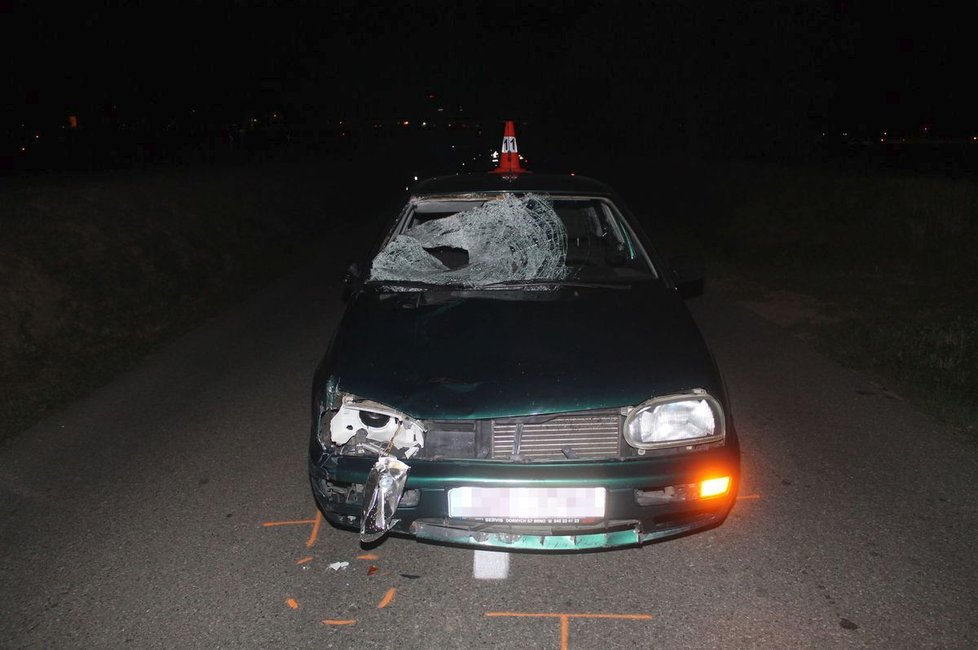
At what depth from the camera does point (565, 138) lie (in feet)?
191

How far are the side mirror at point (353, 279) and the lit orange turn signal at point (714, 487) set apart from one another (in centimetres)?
213

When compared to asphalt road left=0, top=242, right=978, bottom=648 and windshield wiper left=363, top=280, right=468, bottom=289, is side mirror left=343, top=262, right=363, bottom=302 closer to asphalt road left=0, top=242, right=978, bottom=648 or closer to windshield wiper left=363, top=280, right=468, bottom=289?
windshield wiper left=363, top=280, right=468, bottom=289

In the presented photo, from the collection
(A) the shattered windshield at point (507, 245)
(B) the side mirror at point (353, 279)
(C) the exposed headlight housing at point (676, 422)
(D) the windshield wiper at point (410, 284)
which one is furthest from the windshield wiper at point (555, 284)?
(C) the exposed headlight housing at point (676, 422)

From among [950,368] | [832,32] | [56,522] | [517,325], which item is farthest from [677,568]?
[832,32]

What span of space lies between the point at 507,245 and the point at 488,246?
0.12 metres

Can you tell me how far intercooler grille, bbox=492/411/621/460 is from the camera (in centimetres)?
296

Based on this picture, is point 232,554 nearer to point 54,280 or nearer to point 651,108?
point 54,280

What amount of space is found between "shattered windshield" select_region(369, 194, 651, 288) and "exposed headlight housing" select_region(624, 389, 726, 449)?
4.11ft

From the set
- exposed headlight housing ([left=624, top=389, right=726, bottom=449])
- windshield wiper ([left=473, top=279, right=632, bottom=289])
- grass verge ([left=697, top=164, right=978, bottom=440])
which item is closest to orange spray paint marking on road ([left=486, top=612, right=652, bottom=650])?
exposed headlight housing ([left=624, top=389, right=726, bottom=449])

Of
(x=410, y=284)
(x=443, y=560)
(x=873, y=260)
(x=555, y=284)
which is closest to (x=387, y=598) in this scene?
(x=443, y=560)

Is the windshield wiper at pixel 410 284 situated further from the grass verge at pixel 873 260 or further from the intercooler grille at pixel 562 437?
the grass verge at pixel 873 260

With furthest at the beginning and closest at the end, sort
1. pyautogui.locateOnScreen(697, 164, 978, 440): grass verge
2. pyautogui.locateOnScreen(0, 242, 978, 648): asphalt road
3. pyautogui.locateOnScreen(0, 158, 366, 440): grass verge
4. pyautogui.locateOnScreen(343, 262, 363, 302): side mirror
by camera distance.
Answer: pyautogui.locateOnScreen(0, 158, 366, 440): grass verge
pyautogui.locateOnScreen(697, 164, 978, 440): grass verge
pyautogui.locateOnScreen(343, 262, 363, 302): side mirror
pyautogui.locateOnScreen(0, 242, 978, 648): asphalt road

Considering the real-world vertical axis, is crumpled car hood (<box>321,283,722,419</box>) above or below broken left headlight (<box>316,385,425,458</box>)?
above

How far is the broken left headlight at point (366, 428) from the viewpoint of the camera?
9.87ft
